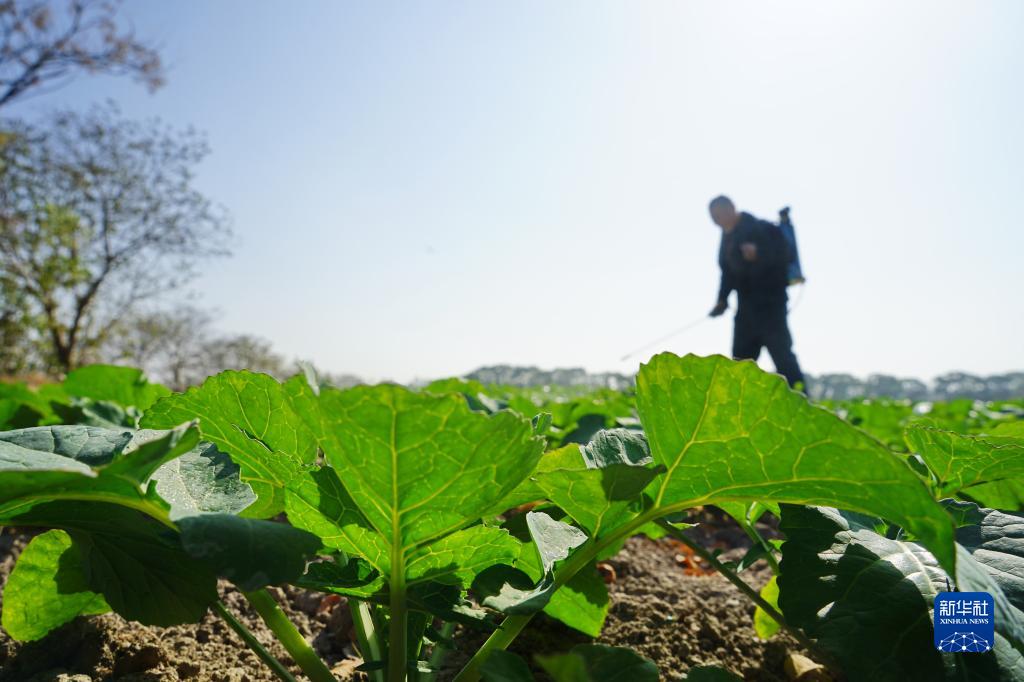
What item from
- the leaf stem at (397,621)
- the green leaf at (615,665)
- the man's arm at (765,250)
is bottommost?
the green leaf at (615,665)

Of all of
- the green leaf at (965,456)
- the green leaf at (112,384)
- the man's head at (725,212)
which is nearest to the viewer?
the green leaf at (965,456)

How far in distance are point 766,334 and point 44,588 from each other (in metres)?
7.72

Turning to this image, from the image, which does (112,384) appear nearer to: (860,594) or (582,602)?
(582,602)

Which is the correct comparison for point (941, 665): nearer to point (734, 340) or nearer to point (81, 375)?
point (81, 375)

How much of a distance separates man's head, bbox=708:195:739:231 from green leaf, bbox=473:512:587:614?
7902 mm

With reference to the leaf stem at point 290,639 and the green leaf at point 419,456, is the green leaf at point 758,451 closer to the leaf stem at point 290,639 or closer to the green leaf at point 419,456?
the green leaf at point 419,456

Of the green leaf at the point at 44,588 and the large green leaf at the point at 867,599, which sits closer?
the large green leaf at the point at 867,599

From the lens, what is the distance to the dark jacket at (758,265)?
7688 millimetres

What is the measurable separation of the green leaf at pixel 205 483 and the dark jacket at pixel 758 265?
7.77m

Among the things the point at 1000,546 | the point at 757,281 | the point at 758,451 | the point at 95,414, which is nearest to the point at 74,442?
the point at 758,451

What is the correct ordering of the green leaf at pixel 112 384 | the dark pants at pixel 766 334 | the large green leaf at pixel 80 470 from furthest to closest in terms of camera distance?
the dark pants at pixel 766 334 → the green leaf at pixel 112 384 → the large green leaf at pixel 80 470

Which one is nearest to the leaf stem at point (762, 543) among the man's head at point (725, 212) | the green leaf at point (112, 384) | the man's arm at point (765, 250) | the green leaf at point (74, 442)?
the green leaf at point (74, 442)

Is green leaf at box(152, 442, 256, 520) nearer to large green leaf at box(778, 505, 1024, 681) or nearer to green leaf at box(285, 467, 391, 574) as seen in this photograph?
green leaf at box(285, 467, 391, 574)

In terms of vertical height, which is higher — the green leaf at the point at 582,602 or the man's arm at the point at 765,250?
the man's arm at the point at 765,250
